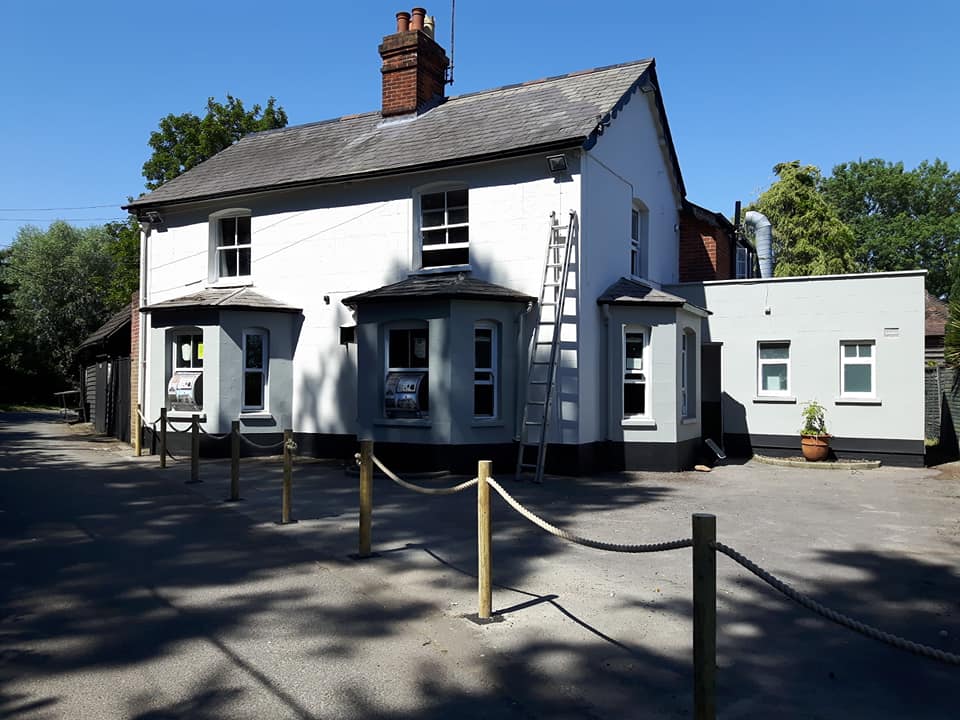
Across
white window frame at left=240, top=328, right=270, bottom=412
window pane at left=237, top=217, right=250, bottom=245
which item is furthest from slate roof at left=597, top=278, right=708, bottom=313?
window pane at left=237, top=217, right=250, bottom=245

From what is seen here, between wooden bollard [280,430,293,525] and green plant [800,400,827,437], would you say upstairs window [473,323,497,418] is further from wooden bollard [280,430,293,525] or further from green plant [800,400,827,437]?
green plant [800,400,827,437]

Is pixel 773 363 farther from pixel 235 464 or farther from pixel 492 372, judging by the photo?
pixel 235 464

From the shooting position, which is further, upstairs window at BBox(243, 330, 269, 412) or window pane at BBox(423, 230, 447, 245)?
upstairs window at BBox(243, 330, 269, 412)

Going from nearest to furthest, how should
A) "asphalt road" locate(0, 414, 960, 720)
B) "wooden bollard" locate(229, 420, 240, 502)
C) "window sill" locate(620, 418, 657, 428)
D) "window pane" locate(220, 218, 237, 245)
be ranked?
"asphalt road" locate(0, 414, 960, 720) < "wooden bollard" locate(229, 420, 240, 502) < "window sill" locate(620, 418, 657, 428) < "window pane" locate(220, 218, 237, 245)

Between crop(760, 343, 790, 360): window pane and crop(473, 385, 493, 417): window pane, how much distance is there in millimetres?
6915

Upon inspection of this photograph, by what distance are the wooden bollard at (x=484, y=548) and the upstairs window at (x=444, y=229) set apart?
9.53 m

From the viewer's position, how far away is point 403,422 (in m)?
13.7

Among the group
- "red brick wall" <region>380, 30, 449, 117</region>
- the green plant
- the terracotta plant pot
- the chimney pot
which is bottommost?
the terracotta plant pot

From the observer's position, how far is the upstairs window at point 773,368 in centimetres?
1672

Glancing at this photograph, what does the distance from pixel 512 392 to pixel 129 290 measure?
2897 centimetres

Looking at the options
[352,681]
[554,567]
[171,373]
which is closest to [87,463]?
[171,373]

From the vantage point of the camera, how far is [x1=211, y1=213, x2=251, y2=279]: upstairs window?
17719mm

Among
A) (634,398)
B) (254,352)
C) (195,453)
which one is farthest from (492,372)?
(254,352)

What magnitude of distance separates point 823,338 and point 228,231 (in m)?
13.9
